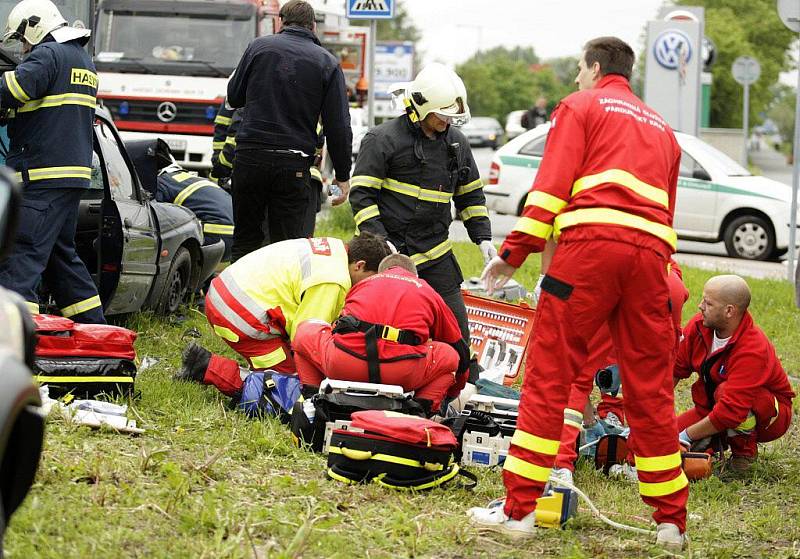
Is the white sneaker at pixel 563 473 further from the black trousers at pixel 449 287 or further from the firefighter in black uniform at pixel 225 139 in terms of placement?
the firefighter in black uniform at pixel 225 139

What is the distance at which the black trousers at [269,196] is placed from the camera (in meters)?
8.25

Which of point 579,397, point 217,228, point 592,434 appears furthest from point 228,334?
point 217,228

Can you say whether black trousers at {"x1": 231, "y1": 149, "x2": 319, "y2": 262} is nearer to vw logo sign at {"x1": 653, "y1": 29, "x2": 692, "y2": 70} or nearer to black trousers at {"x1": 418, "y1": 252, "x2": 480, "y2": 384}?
black trousers at {"x1": 418, "y1": 252, "x2": 480, "y2": 384}

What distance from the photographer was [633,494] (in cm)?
610

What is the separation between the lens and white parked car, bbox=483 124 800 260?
17.0m

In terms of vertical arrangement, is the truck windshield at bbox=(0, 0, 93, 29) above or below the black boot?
above

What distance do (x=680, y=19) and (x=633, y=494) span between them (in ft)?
66.1

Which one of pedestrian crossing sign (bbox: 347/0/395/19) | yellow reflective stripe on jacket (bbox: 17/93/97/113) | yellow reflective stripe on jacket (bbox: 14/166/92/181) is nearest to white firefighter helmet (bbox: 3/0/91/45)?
yellow reflective stripe on jacket (bbox: 17/93/97/113)

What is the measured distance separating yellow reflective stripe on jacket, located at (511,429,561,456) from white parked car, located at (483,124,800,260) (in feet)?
40.2

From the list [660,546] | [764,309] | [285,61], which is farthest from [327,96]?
[764,309]

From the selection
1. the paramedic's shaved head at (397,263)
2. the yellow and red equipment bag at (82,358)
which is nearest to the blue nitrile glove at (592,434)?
the paramedic's shaved head at (397,263)

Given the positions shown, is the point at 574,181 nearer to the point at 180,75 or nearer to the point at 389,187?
the point at 389,187

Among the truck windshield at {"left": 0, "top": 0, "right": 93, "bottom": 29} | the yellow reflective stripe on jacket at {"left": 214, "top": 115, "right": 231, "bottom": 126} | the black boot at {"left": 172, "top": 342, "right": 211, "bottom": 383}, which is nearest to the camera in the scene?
the black boot at {"left": 172, "top": 342, "right": 211, "bottom": 383}

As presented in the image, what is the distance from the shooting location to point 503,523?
4938 mm
